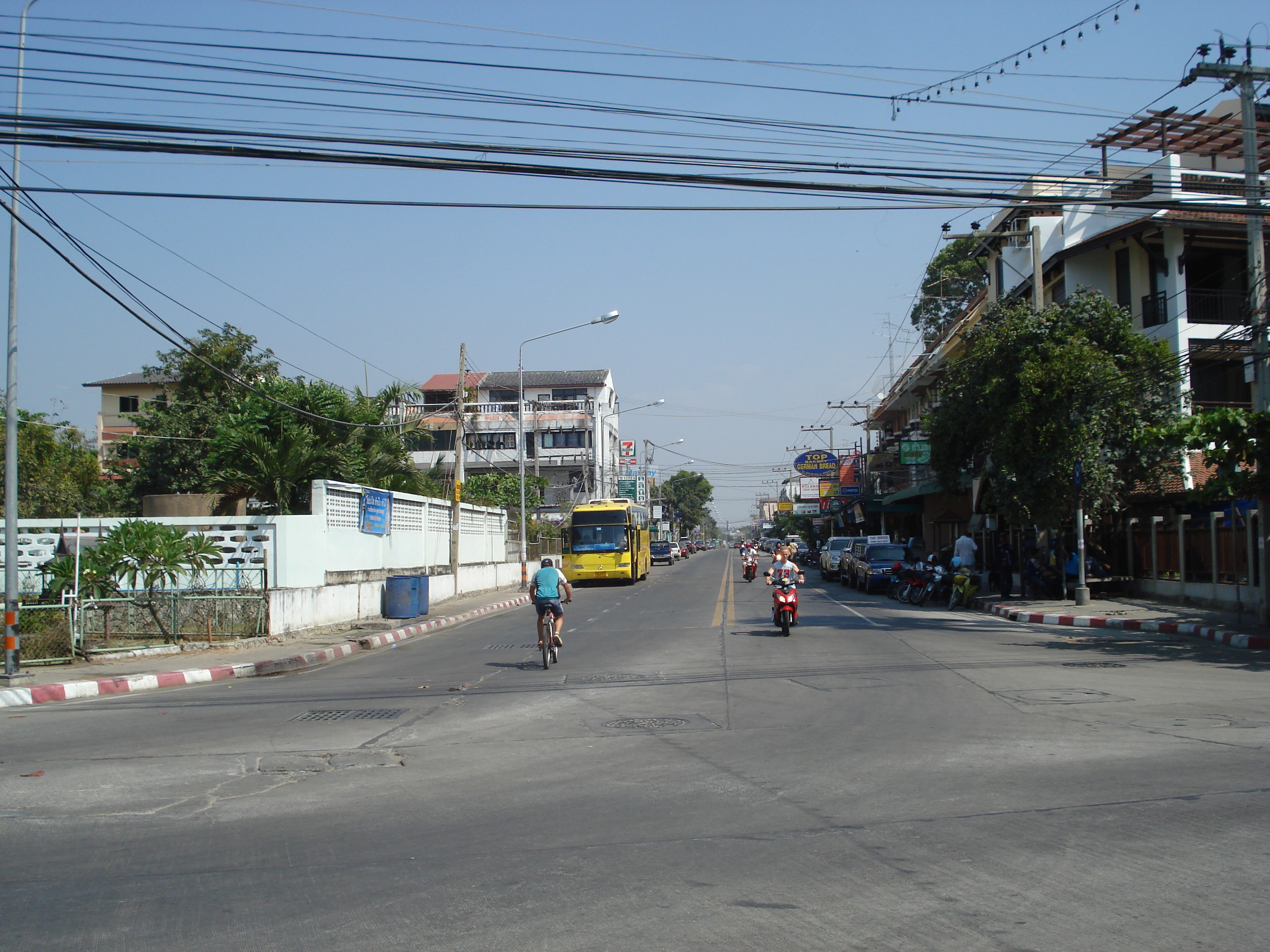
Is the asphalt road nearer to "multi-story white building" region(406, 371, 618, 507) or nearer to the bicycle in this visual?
the bicycle

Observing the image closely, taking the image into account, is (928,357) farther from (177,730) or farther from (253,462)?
(177,730)

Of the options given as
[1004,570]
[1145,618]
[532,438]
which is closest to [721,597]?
[1004,570]

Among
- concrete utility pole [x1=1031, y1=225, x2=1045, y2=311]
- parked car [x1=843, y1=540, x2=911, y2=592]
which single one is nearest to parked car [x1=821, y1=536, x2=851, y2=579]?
parked car [x1=843, y1=540, x2=911, y2=592]

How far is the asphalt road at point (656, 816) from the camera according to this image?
4.64 metres

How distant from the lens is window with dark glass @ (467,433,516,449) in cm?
7344

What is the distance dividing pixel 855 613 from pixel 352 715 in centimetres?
1665

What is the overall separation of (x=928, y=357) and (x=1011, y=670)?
3781 centimetres

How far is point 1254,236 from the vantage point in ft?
59.3

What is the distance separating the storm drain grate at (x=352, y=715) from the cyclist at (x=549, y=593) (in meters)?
3.81

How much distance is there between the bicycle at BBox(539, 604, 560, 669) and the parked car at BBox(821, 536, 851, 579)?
29782 mm

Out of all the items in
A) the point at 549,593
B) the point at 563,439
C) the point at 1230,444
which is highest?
the point at 563,439

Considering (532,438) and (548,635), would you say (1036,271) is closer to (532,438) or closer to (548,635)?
(548,635)

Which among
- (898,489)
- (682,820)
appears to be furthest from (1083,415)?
(898,489)

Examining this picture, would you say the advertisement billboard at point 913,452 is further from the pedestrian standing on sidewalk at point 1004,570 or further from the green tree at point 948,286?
the green tree at point 948,286
